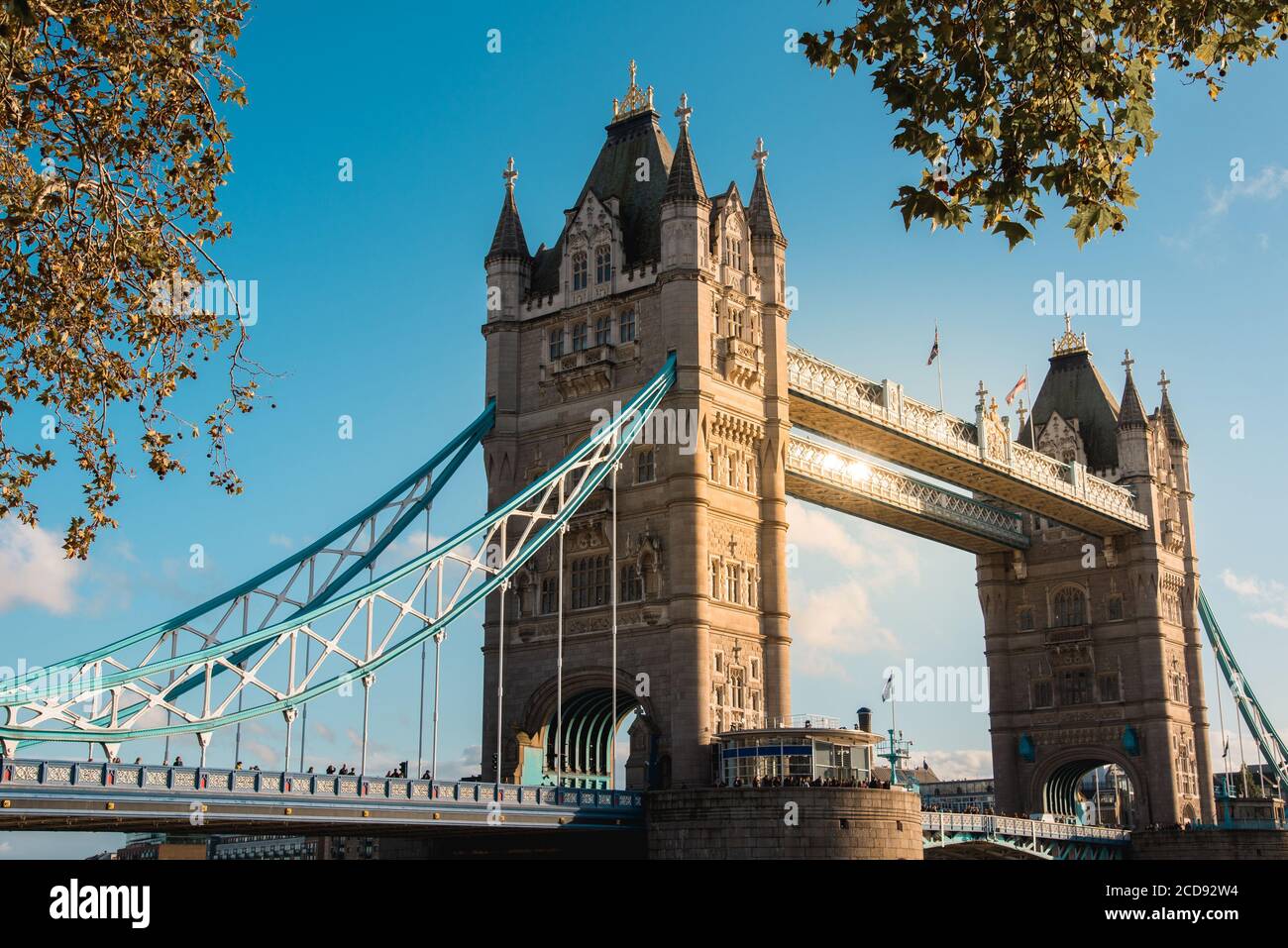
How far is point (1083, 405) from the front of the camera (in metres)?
84.1

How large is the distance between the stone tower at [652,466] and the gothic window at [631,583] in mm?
73

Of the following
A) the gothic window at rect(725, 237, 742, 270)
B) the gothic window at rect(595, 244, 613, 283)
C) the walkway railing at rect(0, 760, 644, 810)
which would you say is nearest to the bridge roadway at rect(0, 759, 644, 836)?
the walkway railing at rect(0, 760, 644, 810)

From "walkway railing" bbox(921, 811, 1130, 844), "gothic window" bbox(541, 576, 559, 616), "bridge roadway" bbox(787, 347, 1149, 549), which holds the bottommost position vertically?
"walkway railing" bbox(921, 811, 1130, 844)

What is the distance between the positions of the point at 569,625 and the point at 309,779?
53.8 feet

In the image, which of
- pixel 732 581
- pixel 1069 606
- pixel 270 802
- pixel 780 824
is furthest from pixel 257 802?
pixel 1069 606

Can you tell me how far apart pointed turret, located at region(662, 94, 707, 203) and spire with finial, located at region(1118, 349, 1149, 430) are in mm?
36932

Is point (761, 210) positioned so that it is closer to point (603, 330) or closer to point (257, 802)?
point (603, 330)

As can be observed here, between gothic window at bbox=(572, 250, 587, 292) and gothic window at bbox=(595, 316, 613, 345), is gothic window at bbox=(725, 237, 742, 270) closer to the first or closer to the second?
gothic window at bbox=(595, 316, 613, 345)

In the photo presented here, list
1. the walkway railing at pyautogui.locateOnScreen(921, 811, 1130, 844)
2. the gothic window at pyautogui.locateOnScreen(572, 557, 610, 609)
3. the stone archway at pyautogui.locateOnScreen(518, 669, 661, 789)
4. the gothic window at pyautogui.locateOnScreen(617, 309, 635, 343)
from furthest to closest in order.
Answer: the walkway railing at pyautogui.locateOnScreen(921, 811, 1130, 844) < the gothic window at pyautogui.locateOnScreen(617, 309, 635, 343) < the gothic window at pyautogui.locateOnScreen(572, 557, 610, 609) < the stone archway at pyautogui.locateOnScreen(518, 669, 661, 789)

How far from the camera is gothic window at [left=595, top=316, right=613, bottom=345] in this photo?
54.0 m

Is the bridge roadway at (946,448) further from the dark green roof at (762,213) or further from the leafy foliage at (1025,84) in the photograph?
the leafy foliage at (1025,84)

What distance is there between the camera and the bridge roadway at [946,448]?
57969 millimetres
